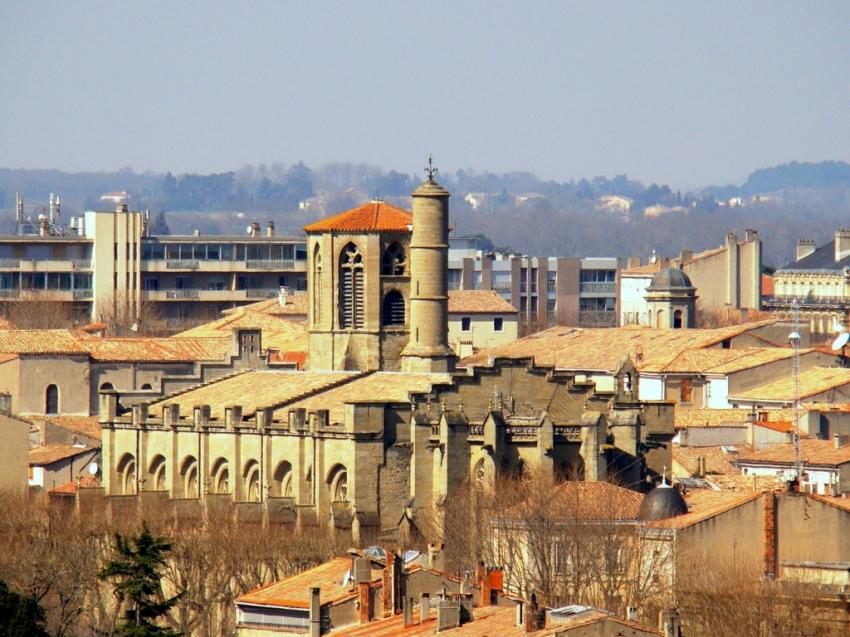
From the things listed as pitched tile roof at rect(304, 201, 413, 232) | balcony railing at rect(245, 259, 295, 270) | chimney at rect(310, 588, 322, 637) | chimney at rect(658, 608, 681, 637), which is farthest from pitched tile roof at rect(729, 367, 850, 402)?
balcony railing at rect(245, 259, 295, 270)

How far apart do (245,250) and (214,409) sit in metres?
87.8

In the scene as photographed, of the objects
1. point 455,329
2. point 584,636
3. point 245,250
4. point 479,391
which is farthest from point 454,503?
point 245,250

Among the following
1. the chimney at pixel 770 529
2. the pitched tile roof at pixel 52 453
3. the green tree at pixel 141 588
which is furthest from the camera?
the pitched tile roof at pixel 52 453

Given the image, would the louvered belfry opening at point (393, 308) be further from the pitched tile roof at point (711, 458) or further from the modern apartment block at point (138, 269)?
the modern apartment block at point (138, 269)

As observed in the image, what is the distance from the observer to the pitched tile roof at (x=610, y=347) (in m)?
127

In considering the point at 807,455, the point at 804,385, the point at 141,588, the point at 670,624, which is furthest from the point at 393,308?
the point at 670,624

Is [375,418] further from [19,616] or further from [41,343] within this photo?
[41,343]

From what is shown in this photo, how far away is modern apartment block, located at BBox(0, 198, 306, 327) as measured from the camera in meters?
182

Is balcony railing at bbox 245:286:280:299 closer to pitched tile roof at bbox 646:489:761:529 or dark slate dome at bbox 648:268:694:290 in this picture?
dark slate dome at bbox 648:268:694:290

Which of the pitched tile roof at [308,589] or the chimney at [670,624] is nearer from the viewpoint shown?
the chimney at [670,624]

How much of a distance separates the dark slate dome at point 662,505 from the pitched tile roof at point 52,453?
1301 inches

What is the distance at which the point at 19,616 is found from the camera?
199ft

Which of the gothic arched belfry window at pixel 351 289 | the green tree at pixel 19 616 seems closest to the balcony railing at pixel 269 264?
the gothic arched belfry window at pixel 351 289

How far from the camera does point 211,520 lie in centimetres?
9062
